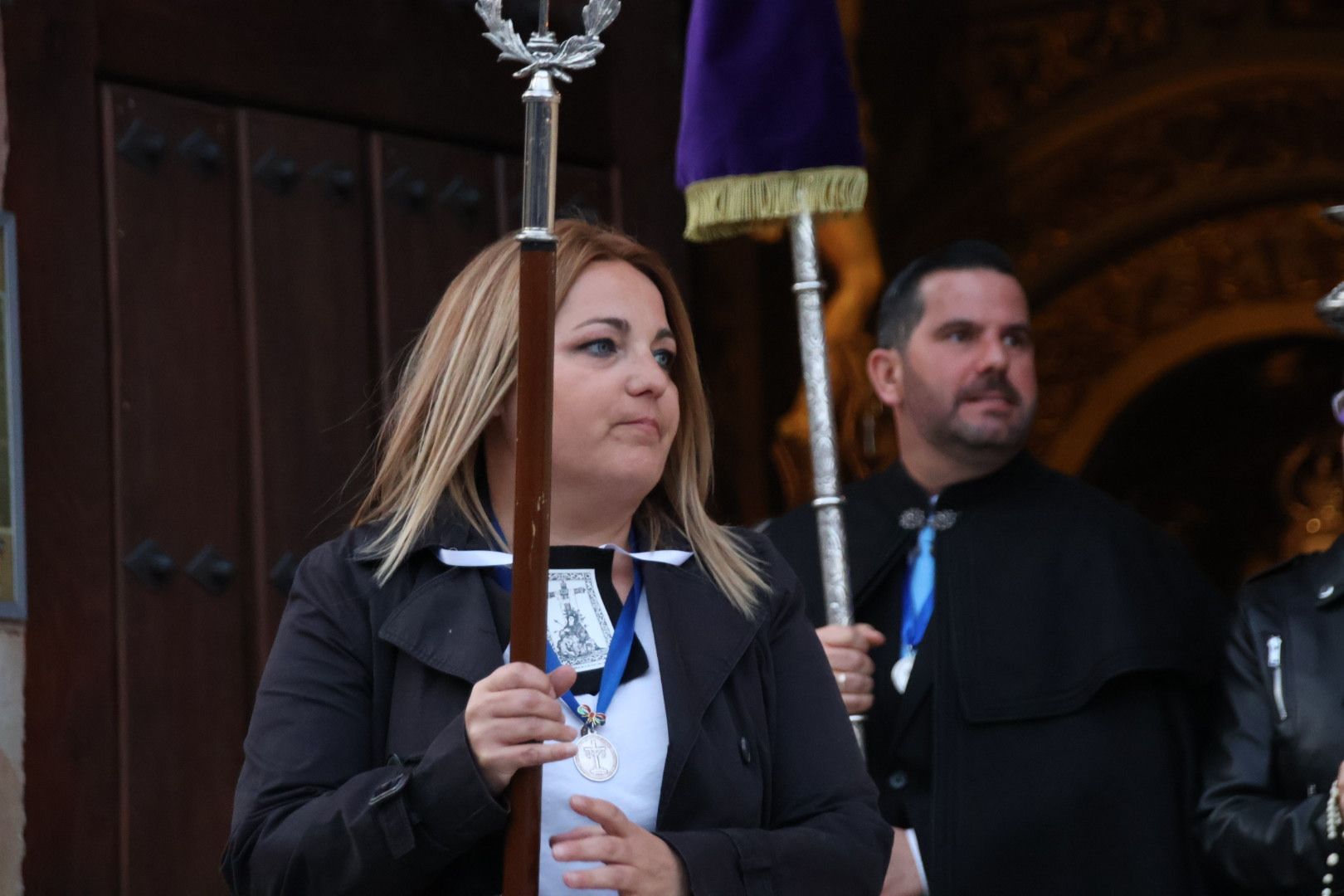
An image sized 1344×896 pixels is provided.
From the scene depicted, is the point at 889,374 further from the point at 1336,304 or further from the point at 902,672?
the point at 1336,304

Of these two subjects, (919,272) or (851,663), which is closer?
(851,663)

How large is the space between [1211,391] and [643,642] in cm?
464

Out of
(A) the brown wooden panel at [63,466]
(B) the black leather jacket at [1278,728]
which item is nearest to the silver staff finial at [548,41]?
(A) the brown wooden panel at [63,466]

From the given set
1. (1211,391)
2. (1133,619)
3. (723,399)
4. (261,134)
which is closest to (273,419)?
(261,134)

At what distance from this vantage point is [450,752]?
2.18m

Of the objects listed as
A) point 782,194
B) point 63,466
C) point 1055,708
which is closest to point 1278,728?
point 1055,708

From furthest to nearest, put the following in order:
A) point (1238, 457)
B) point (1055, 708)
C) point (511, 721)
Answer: point (1238, 457)
point (1055, 708)
point (511, 721)

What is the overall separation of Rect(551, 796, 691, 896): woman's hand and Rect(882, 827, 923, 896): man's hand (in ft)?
4.88

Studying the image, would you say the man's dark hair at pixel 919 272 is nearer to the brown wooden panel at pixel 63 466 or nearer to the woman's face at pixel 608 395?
the brown wooden panel at pixel 63 466

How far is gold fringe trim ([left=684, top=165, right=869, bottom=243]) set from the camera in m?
3.59

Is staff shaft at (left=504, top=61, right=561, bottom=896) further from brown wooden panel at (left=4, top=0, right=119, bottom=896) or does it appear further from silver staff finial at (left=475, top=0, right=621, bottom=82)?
brown wooden panel at (left=4, top=0, right=119, bottom=896)

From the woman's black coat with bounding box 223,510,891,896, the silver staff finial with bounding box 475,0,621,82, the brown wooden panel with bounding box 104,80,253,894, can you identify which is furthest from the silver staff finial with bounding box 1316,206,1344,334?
the brown wooden panel with bounding box 104,80,253,894

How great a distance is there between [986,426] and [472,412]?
173 centimetres

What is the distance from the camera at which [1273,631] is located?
3.39 metres
